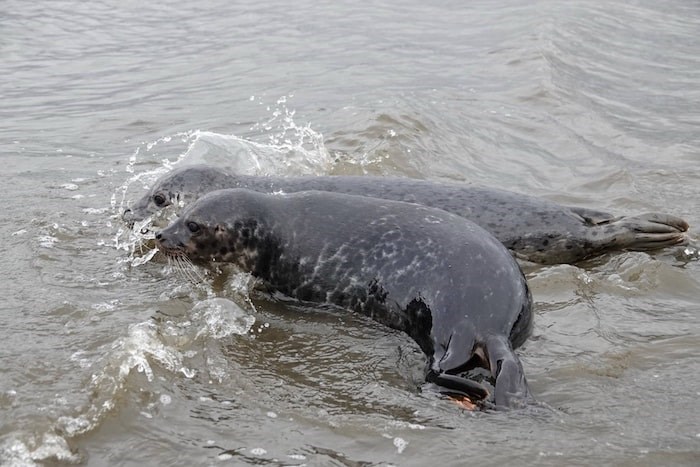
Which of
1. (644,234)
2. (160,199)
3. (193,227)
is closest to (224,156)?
(160,199)

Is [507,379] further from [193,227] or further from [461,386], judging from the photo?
[193,227]

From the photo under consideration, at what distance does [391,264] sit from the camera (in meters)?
5.40

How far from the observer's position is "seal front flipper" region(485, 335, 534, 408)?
421 centimetres

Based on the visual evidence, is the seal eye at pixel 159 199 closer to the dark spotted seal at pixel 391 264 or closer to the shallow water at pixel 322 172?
the shallow water at pixel 322 172

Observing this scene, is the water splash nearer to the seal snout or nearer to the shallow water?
the shallow water

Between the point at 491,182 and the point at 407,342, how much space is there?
347cm

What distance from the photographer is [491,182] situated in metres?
8.33

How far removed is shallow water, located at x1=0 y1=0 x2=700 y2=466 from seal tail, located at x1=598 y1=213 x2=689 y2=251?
93mm

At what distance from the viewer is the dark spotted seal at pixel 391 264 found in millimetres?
4676

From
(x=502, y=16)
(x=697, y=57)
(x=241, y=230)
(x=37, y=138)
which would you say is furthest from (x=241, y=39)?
(x=241, y=230)

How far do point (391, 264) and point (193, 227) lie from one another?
142cm

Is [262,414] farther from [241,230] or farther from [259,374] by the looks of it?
[241,230]

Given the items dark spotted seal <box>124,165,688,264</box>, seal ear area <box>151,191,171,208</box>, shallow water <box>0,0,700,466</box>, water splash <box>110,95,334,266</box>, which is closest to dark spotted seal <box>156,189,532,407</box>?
shallow water <box>0,0,700,466</box>

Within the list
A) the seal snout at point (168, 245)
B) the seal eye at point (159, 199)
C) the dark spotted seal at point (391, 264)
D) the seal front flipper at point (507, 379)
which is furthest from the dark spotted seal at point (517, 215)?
the seal front flipper at point (507, 379)
